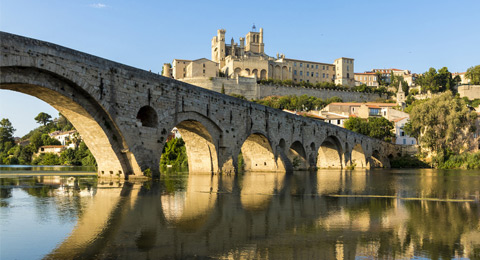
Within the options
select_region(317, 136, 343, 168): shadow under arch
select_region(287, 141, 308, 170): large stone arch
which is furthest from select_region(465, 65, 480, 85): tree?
select_region(287, 141, 308, 170): large stone arch

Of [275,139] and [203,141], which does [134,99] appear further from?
[275,139]

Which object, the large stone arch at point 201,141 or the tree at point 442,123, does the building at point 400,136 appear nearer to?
the tree at point 442,123

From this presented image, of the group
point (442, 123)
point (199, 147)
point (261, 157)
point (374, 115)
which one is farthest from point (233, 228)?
point (374, 115)

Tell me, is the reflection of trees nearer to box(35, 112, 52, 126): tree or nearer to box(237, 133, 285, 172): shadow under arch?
box(237, 133, 285, 172): shadow under arch

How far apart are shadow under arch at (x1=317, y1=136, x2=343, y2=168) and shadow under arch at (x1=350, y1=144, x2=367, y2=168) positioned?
5277 millimetres

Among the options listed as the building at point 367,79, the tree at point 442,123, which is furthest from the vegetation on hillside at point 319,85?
the tree at point 442,123

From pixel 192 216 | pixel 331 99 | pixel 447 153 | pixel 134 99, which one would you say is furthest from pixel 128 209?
pixel 331 99

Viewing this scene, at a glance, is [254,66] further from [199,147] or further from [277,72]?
[199,147]

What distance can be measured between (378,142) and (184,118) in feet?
141

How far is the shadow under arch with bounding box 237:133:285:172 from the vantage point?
3262 cm

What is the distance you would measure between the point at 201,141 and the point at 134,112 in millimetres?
7284

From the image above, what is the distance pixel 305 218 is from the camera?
949 cm

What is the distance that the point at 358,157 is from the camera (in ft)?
172

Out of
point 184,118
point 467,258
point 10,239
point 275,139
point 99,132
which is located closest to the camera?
point 467,258
